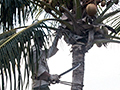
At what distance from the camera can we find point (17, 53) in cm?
234

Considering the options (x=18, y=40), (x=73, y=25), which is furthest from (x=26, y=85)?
(x=73, y=25)

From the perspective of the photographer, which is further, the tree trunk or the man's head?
the tree trunk

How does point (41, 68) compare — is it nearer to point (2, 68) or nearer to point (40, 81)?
point (40, 81)

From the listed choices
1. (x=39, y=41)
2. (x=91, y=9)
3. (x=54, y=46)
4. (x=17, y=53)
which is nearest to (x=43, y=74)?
(x=54, y=46)

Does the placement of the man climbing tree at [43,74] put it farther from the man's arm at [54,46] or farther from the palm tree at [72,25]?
the palm tree at [72,25]

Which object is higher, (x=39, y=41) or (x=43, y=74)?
(x=39, y=41)

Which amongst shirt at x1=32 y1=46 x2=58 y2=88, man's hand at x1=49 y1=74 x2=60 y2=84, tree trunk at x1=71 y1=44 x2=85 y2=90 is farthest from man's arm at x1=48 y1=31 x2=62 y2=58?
tree trunk at x1=71 y1=44 x2=85 y2=90

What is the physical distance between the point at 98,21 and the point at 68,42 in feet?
1.54

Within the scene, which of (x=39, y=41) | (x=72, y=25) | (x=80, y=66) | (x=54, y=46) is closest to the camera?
(x=39, y=41)

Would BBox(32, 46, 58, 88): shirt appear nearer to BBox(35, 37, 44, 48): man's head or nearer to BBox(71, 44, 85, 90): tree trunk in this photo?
BBox(35, 37, 44, 48): man's head

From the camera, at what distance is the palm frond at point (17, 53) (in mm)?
2232

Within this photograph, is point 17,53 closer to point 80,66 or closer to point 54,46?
point 54,46

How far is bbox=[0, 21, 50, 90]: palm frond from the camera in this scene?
223 centimetres

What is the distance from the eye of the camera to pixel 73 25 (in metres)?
3.36
